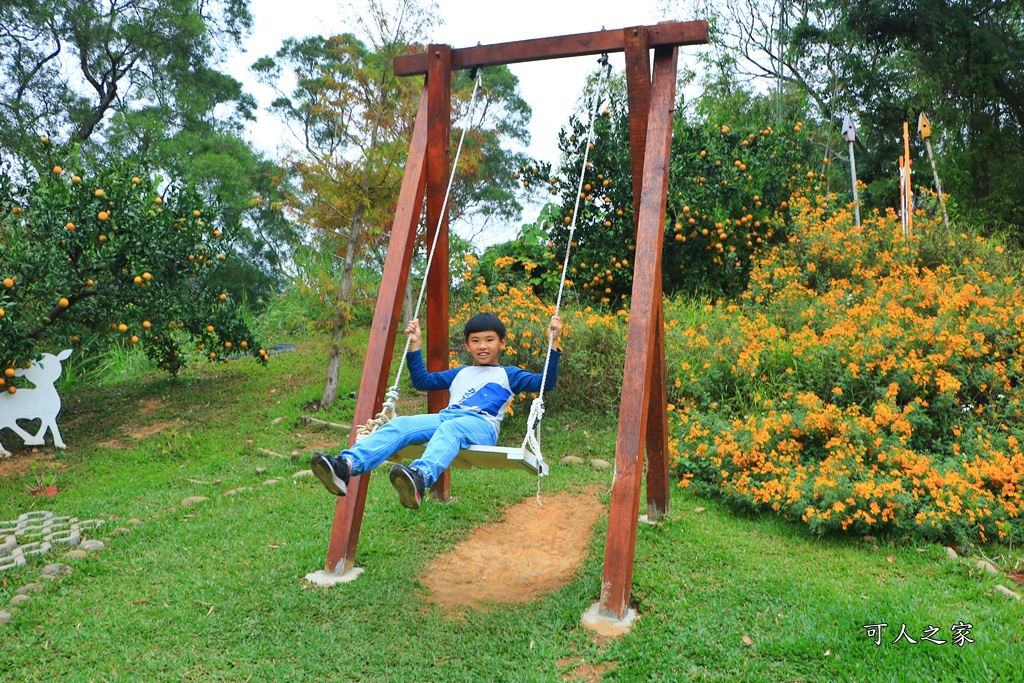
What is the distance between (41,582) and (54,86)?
13539 millimetres

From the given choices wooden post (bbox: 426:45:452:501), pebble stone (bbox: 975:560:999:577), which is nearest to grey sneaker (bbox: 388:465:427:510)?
wooden post (bbox: 426:45:452:501)

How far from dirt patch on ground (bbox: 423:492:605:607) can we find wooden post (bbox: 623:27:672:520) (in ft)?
1.52

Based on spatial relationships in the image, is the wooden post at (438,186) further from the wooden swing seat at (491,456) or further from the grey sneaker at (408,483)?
the grey sneaker at (408,483)

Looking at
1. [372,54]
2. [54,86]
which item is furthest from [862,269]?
[54,86]

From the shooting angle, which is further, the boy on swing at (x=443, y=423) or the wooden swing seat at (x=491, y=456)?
the wooden swing seat at (x=491, y=456)

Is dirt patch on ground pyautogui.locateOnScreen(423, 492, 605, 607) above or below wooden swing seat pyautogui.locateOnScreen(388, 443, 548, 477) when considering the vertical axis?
below

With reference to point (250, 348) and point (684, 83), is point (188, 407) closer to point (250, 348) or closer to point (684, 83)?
point (250, 348)

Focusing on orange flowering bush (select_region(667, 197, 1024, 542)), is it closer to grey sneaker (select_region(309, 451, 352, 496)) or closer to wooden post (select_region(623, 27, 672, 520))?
wooden post (select_region(623, 27, 672, 520))

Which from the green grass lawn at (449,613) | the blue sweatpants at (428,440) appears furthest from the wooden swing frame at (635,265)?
the blue sweatpants at (428,440)

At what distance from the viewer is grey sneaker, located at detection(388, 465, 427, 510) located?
3.14 m

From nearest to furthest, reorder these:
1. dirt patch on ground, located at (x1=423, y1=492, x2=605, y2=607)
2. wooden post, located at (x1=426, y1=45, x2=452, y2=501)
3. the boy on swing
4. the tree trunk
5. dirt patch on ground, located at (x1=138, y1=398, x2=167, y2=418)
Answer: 1. the boy on swing
2. dirt patch on ground, located at (x1=423, y1=492, x2=605, y2=607)
3. wooden post, located at (x1=426, y1=45, x2=452, y2=501)
4. the tree trunk
5. dirt patch on ground, located at (x1=138, y1=398, x2=167, y2=418)

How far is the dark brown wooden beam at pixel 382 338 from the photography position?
3973mm

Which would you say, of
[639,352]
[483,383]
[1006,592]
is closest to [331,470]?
[483,383]

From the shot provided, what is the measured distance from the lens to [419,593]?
12.8 ft
